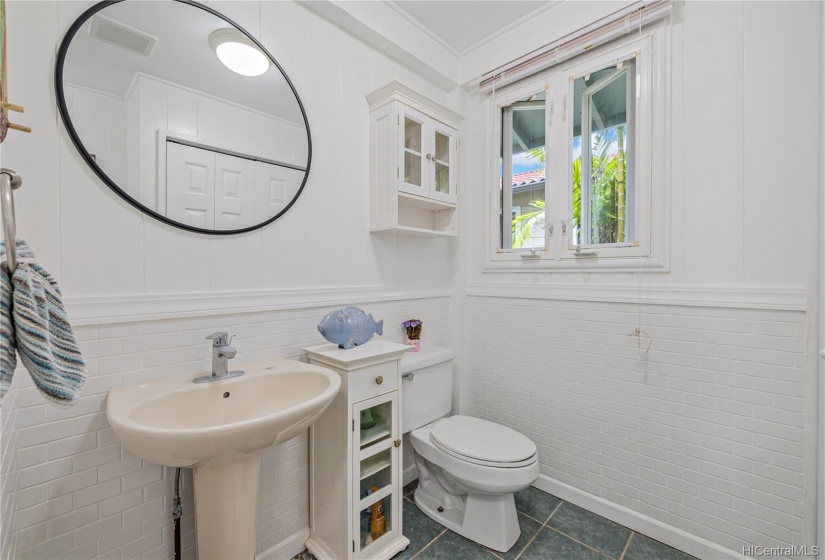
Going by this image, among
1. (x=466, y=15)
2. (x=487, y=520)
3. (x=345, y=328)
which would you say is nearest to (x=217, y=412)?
(x=345, y=328)

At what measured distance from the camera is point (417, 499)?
1.82 metres

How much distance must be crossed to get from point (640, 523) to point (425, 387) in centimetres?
114

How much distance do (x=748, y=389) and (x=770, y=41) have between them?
1319 mm

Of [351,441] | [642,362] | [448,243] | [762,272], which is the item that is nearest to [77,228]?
[351,441]

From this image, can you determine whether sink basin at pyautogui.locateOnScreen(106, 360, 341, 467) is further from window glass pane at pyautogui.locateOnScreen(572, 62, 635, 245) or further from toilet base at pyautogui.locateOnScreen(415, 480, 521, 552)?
window glass pane at pyautogui.locateOnScreen(572, 62, 635, 245)

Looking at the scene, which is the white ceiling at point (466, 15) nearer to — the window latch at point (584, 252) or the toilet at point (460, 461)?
the window latch at point (584, 252)

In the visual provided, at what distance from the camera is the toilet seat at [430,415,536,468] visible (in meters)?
1.48

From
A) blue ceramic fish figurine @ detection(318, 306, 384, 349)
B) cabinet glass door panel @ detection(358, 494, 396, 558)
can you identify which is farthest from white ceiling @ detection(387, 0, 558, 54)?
cabinet glass door panel @ detection(358, 494, 396, 558)

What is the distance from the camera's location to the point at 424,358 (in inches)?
71.4

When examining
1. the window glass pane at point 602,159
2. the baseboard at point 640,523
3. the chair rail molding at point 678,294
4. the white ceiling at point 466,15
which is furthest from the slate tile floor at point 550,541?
the white ceiling at point 466,15

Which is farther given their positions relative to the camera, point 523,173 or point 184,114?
point 523,173

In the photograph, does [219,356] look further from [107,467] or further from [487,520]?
[487,520]

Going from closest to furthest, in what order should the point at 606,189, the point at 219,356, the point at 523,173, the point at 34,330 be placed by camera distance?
the point at 34,330
the point at 219,356
the point at 606,189
the point at 523,173

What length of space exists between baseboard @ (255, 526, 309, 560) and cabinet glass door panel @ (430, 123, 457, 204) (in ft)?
5.55
